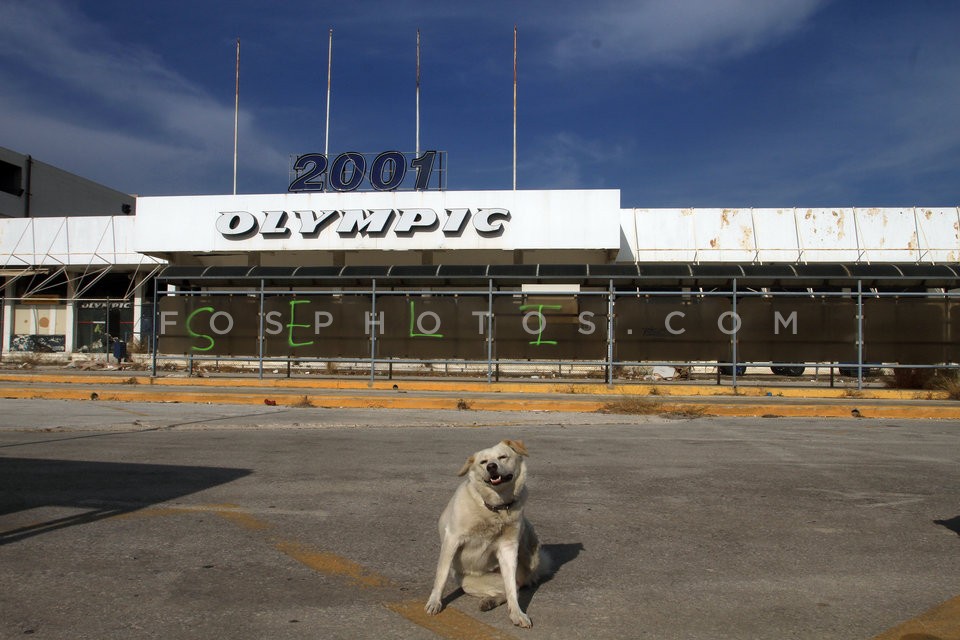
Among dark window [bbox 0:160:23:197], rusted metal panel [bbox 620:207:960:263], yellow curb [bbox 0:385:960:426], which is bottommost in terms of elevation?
yellow curb [bbox 0:385:960:426]

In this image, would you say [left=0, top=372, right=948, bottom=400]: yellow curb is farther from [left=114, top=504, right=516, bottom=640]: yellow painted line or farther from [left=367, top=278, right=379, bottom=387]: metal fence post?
[left=114, top=504, right=516, bottom=640]: yellow painted line

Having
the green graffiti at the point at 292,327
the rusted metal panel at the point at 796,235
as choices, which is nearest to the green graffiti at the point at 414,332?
the green graffiti at the point at 292,327

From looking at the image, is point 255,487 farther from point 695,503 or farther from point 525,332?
point 525,332

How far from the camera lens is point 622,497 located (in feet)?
22.5

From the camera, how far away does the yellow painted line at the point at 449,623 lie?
374cm

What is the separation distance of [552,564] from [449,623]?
1.12m

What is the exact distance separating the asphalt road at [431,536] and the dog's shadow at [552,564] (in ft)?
0.08

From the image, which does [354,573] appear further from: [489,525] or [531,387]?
[531,387]

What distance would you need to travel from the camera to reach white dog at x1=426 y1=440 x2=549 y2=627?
13.1 feet

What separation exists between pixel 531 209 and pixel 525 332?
38.9 feet

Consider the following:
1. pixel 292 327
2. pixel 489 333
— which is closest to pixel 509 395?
pixel 489 333

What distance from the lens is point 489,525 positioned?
400 cm

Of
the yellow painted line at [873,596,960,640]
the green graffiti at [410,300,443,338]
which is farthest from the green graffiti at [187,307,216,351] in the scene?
the yellow painted line at [873,596,960,640]

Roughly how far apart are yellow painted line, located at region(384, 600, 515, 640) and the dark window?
4702cm
